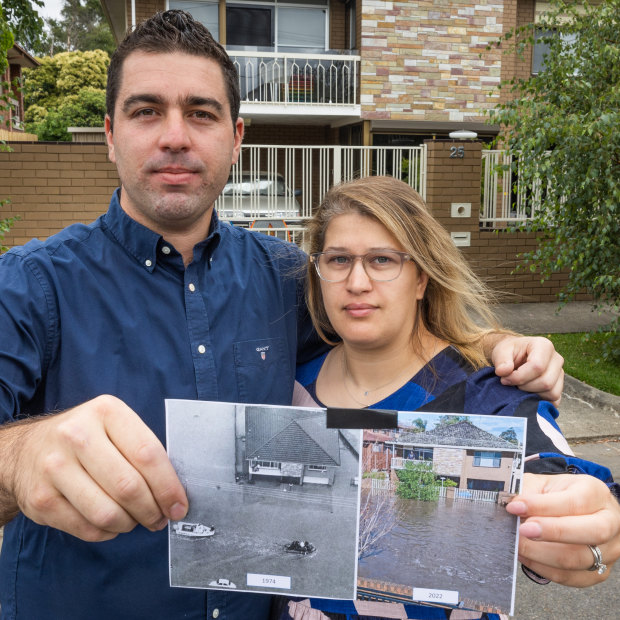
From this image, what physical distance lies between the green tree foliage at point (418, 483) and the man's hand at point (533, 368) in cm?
49

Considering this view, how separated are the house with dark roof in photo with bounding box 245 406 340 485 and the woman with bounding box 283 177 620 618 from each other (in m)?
0.47

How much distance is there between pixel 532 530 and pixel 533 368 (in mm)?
540

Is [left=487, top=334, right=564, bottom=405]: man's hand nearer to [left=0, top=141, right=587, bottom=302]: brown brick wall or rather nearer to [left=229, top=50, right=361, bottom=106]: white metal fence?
[left=0, top=141, right=587, bottom=302]: brown brick wall

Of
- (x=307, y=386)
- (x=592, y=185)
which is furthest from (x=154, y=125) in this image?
(x=592, y=185)

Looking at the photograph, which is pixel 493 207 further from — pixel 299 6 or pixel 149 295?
pixel 149 295

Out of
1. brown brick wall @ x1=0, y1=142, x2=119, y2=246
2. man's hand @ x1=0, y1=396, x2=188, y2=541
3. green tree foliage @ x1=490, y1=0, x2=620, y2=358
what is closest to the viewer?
man's hand @ x1=0, y1=396, x2=188, y2=541

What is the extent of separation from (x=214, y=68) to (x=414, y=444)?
4.04 feet

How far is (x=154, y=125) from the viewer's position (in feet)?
5.99

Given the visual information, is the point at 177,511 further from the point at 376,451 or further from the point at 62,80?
the point at 62,80

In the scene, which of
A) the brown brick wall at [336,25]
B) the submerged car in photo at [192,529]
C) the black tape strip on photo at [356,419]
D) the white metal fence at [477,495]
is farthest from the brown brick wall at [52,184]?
the brown brick wall at [336,25]

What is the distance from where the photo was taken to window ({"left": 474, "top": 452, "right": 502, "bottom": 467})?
4.04 ft

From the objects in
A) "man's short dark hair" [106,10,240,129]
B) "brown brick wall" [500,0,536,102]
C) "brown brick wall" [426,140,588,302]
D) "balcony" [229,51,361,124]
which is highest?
"brown brick wall" [500,0,536,102]

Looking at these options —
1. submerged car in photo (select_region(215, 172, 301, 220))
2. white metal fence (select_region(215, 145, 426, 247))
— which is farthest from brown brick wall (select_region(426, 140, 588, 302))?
submerged car in photo (select_region(215, 172, 301, 220))

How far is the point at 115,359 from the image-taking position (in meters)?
1.66
